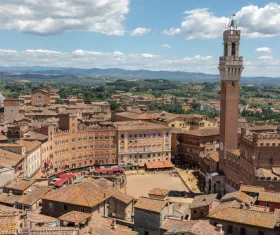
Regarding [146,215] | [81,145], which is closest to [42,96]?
[81,145]

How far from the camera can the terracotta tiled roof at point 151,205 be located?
38.4 m

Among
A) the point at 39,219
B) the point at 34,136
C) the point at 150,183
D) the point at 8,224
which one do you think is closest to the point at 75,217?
the point at 39,219

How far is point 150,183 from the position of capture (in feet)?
255

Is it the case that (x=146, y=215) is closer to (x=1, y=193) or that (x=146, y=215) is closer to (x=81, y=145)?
(x=1, y=193)

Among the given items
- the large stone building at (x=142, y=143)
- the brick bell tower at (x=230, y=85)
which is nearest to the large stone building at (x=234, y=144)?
the brick bell tower at (x=230, y=85)

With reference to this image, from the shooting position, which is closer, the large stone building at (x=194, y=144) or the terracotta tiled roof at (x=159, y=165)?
the terracotta tiled roof at (x=159, y=165)

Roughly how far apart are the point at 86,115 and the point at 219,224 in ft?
329

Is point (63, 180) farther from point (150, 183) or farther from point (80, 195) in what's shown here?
point (150, 183)

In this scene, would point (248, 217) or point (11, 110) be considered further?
point (11, 110)

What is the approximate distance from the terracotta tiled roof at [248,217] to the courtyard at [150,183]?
34136 millimetres

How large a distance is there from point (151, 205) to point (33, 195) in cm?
1455

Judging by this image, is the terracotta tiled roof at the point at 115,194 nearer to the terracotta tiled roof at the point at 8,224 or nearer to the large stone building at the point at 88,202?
the large stone building at the point at 88,202

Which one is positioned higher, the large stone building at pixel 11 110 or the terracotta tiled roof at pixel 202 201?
the large stone building at pixel 11 110

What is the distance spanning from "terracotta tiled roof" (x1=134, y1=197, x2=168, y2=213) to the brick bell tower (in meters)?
38.1
